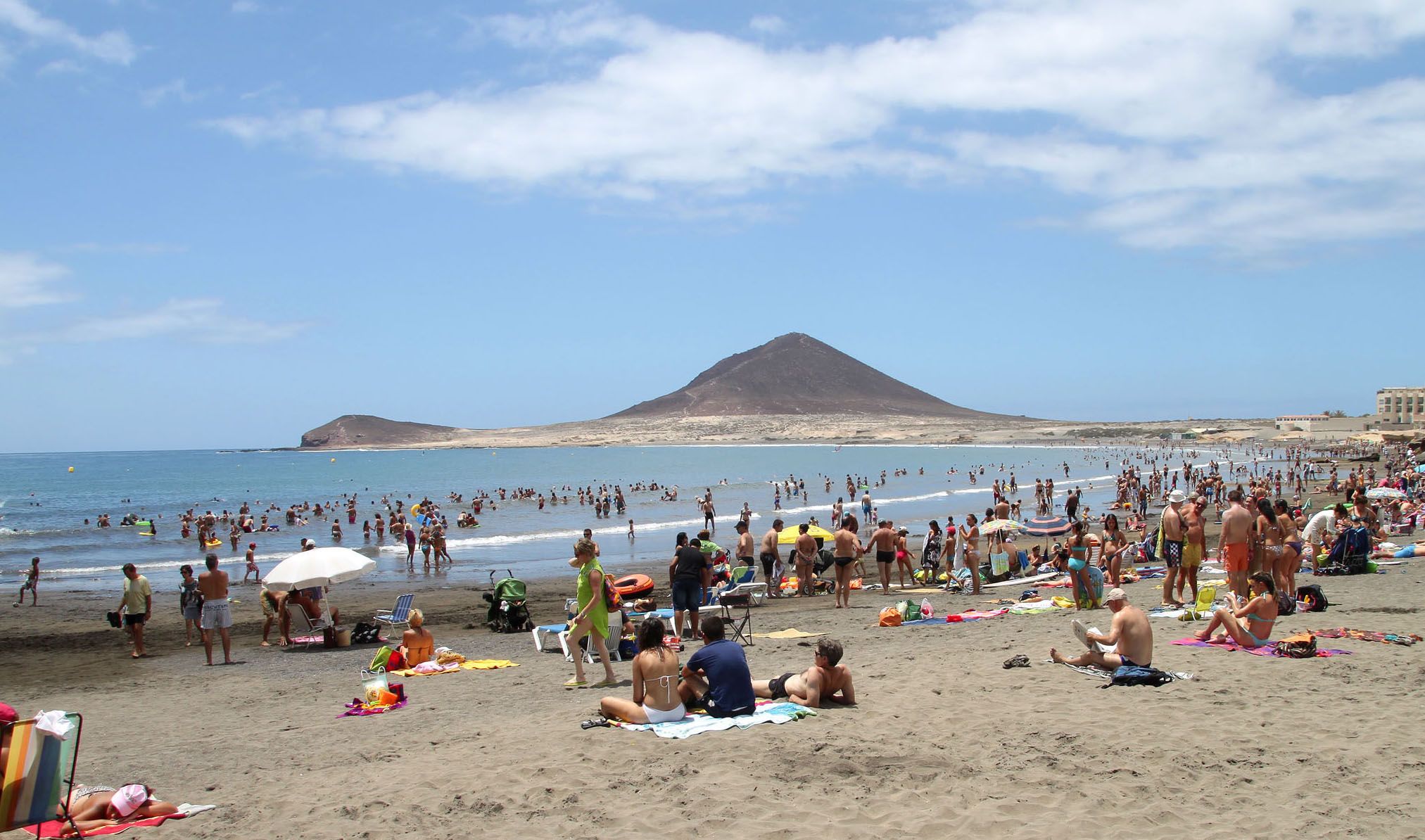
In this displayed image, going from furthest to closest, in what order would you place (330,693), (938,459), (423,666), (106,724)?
(938,459), (423,666), (330,693), (106,724)

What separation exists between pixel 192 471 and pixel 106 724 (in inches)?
4222

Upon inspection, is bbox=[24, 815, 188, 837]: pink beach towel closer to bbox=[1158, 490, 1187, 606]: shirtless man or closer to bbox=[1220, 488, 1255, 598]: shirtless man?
bbox=[1220, 488, 1255, 598]: shirtless man

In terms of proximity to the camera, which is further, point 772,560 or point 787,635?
point 772,560

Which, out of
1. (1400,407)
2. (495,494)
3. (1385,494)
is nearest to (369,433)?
(495,494)

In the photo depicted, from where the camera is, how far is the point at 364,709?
7852 mm

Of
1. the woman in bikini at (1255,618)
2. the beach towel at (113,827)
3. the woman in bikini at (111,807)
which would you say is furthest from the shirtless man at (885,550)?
the woman in bikini at (111,807)

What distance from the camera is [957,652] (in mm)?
8961

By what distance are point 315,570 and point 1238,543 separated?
10.3m

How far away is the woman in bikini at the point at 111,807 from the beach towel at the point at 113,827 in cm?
2

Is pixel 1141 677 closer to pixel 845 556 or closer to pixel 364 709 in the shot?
pixel 364 709

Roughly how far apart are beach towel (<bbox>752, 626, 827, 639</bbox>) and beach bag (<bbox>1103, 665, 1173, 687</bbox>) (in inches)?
157

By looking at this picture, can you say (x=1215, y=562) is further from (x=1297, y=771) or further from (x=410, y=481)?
(x=410, y=481)

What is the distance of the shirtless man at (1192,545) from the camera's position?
10.5 m

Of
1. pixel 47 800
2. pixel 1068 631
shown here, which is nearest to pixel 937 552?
pixel 1068 631
